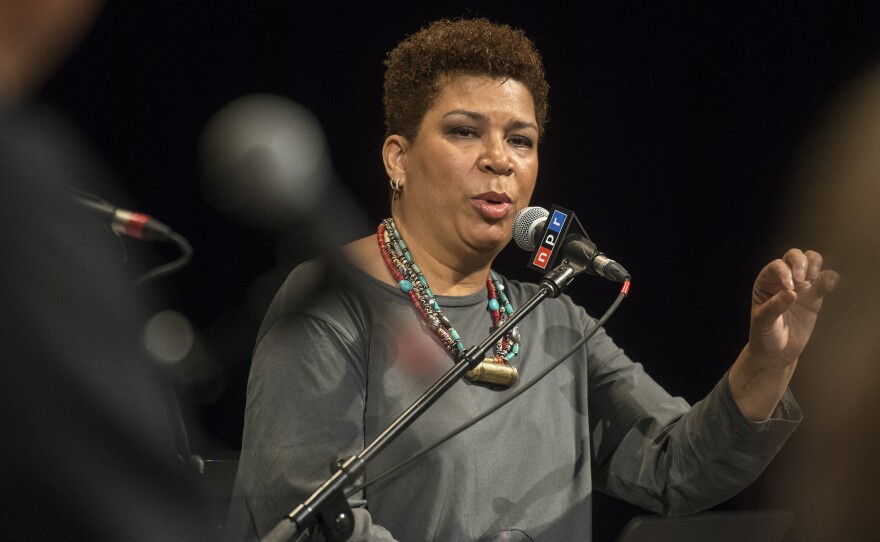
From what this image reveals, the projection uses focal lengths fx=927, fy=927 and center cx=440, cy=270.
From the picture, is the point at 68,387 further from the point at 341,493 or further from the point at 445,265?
the point at 445,265

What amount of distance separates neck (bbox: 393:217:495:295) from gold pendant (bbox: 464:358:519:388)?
0.74ft

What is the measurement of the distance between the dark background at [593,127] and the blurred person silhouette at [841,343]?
84 mm

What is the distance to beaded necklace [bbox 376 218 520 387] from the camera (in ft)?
6.19

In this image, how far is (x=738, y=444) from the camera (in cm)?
186

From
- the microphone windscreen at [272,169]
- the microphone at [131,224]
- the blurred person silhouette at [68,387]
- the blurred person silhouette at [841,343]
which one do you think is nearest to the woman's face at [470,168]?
the microphone windscreen at [272,169]

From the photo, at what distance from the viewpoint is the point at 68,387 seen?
0.69 meters

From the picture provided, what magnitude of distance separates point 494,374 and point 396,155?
60cm

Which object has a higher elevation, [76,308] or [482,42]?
[482,42]

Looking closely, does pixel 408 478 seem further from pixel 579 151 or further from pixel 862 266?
pixel 579 151

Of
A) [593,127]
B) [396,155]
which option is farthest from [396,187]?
[593,127]

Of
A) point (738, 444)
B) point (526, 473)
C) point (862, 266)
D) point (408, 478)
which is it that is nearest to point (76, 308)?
point (408, 478)

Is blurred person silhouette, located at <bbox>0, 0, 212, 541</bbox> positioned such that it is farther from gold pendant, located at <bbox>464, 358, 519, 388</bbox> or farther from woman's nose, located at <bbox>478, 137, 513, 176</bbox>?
woman's nose, located at <bbox>478, 137, 513, 176</bbox>

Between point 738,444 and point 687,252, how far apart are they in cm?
132

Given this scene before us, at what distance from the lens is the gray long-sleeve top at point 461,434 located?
168 cm
